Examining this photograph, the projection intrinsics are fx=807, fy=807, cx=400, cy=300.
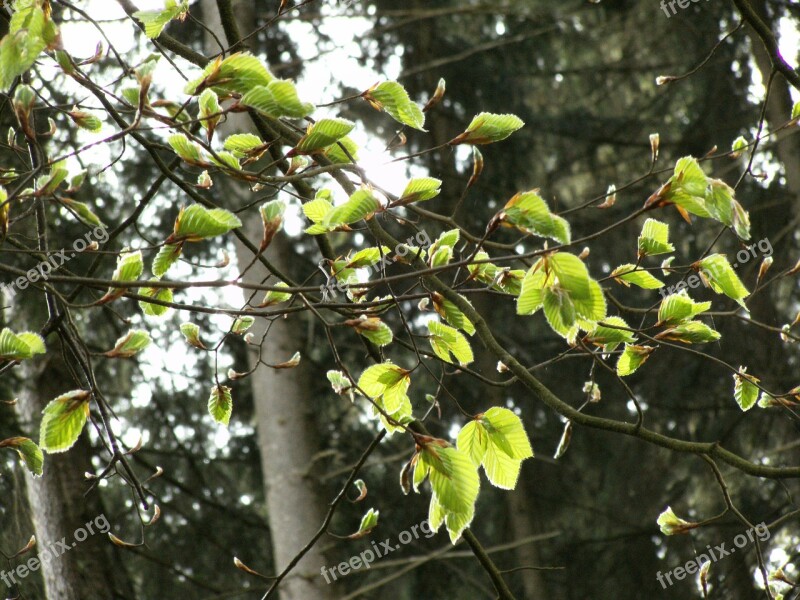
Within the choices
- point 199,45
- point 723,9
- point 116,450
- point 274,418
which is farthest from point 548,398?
point 723,9

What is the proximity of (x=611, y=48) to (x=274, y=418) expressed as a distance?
7.11 meters

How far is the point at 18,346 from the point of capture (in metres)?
1.22

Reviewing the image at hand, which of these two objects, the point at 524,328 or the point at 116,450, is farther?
the point at 524,328

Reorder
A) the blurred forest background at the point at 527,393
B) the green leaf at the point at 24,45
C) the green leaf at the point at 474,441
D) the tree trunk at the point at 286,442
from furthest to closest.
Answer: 1. the blurred forest background at the point at 527,393
2. the tree trunk at the point at 286,442
3. the green leaf at the point at 474,441
4. the green leaf at the point at 24,45

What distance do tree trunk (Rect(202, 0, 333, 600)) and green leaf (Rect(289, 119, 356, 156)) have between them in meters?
2.96

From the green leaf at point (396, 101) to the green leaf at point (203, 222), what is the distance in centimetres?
35

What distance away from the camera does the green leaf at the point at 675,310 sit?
1475 mm

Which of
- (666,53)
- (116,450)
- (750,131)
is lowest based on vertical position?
(116,450)

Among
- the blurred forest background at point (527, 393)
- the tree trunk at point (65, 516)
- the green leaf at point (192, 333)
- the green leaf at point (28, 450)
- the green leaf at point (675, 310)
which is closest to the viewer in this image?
the green leaf at point (675, 310)

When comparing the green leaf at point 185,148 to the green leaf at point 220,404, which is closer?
the green leaf at point 185,148

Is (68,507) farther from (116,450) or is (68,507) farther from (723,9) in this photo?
(723,9)

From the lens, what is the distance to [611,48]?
9.68 m

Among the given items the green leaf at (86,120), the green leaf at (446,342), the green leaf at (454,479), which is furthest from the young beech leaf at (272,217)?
the green leaf at (86,120)

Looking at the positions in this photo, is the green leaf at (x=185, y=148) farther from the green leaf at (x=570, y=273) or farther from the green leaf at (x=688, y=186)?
the green leaf at (x=688, y=186)
